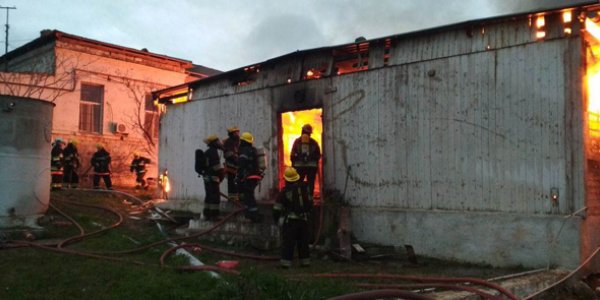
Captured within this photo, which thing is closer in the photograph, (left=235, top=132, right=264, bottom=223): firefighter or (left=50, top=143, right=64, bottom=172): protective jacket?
(left=235, top=132, right=264, bottom=223): firefighter

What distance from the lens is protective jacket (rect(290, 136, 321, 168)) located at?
32.3 ft

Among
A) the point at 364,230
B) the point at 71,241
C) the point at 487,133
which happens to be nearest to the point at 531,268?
the point at 487,133

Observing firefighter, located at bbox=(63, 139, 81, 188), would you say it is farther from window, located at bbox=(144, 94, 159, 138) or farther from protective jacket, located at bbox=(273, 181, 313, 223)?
protective jacket, located at bbox=(273, 181, 313, 223)

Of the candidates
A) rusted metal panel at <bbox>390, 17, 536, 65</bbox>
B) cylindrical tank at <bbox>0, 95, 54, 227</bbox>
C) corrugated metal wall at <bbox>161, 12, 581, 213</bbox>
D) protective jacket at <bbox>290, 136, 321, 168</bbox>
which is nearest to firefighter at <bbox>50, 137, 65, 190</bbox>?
cylindrical tank at <bbox>0, 95, 54, 227</bbox>

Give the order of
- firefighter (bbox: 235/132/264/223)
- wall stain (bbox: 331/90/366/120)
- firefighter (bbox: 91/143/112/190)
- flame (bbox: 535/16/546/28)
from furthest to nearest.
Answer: firefighter (bbox: 91/143/112/190), firefighter (bbox: 235/132/264/223), wall stain (bbox: 331/90/366/120), flame (bbox: 535/16/546/28)

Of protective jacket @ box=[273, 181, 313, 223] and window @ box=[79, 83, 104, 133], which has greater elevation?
window @ box=[79, 83, 104, 133]

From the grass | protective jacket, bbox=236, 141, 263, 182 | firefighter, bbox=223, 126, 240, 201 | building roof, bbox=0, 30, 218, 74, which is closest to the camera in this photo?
the grass

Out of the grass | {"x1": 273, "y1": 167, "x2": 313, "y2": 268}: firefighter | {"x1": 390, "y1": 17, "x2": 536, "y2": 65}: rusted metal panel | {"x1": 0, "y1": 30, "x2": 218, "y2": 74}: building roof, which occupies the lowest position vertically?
the grass

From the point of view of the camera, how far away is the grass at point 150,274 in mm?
5371

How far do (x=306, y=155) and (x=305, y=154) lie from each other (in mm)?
28

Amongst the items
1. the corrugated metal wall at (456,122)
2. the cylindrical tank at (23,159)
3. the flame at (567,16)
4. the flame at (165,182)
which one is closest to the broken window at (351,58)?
the corrugated metal wall at (456,122)

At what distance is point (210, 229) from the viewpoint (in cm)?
1022

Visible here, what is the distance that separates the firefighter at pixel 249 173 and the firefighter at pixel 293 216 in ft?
6.71

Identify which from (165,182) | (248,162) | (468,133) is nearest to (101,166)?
(165,182)
